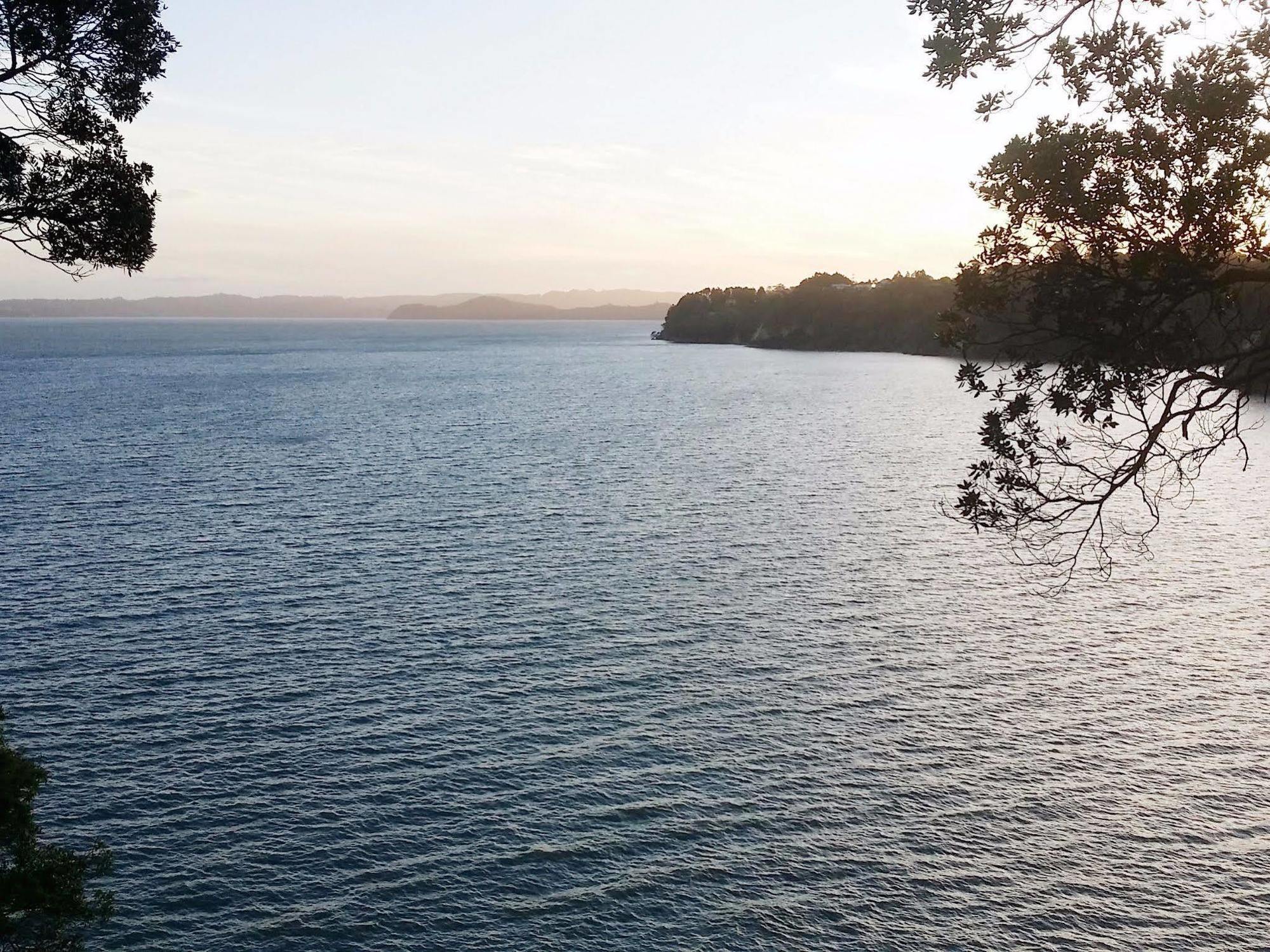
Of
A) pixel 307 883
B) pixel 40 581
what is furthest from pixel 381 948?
pixel 40 581

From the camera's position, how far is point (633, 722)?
42812 mm

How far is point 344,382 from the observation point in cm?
19050

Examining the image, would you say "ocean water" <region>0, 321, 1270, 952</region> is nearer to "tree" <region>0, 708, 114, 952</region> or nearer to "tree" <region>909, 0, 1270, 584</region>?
"tree" <region>0, 708, 114, 952</region>

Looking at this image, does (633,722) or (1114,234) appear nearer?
(1114,234)

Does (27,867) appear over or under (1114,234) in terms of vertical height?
under

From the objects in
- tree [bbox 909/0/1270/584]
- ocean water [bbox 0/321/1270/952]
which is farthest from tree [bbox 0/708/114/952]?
tree [bbox 909/0/1270/584]

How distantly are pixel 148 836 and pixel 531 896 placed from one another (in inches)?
495

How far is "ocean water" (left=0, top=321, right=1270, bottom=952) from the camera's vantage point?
105 feet

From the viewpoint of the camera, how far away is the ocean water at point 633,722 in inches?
1260

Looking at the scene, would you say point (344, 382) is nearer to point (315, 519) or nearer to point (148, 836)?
point (315, 519)

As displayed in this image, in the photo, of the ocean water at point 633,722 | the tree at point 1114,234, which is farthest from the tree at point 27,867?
the tree at point 1114,234

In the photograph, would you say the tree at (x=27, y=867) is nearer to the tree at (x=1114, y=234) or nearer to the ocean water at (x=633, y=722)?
the ocean water at (x=633, y=722)

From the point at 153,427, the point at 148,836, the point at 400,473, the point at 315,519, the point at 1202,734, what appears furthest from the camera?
the point at 153,427

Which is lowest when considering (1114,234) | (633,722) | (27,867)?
(633,722)
